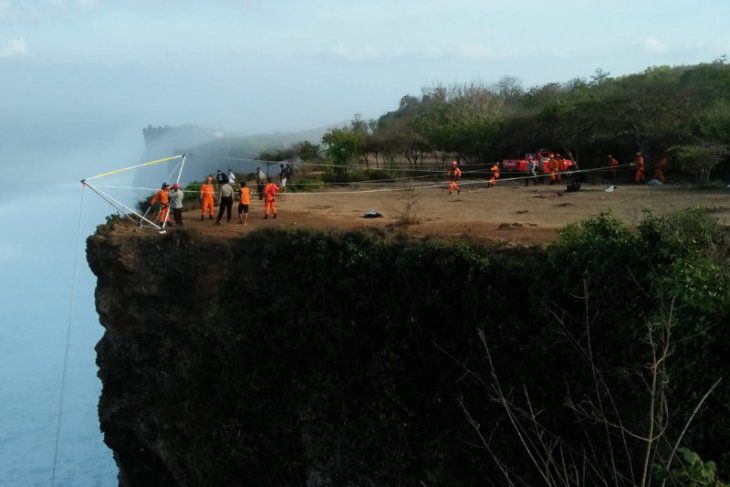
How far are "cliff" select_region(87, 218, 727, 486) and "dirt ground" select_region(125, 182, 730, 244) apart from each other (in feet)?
4.53

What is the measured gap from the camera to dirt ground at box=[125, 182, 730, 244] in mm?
14336

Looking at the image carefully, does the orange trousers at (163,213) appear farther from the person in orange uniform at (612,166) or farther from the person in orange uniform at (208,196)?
the person in orange uniform at (612,166)

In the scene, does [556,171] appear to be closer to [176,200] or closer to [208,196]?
[208,196]

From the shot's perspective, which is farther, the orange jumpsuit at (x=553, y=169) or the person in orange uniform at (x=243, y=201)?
the orange jumpsuit at (x=553, y=169)

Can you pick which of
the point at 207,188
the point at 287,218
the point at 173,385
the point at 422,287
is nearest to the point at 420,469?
the point at 422,287

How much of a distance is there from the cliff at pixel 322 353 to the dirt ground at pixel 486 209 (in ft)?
4.53

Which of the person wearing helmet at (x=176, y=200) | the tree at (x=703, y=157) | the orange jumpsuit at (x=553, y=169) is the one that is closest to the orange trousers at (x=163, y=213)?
the person wearing helmet at (x=176, y=200)

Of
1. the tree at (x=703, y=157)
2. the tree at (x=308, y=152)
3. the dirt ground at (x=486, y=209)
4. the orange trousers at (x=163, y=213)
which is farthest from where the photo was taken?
the tree at (x=308, y=152)

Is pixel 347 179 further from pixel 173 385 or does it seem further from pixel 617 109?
pixel 173 385

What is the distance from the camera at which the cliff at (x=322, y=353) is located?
10617 mm

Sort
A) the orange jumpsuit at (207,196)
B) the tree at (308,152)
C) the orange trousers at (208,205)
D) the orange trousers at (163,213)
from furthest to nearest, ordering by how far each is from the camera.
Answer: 1. the tree at (308,152)
2. the orange trousers at (208,205)
3. the orange jumpsuit at (207,196)
4. the orange trousers at (163,213)

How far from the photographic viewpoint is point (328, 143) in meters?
32.6

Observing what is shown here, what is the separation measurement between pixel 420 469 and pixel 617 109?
53.3 feet

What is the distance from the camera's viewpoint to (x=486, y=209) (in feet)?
58.3
